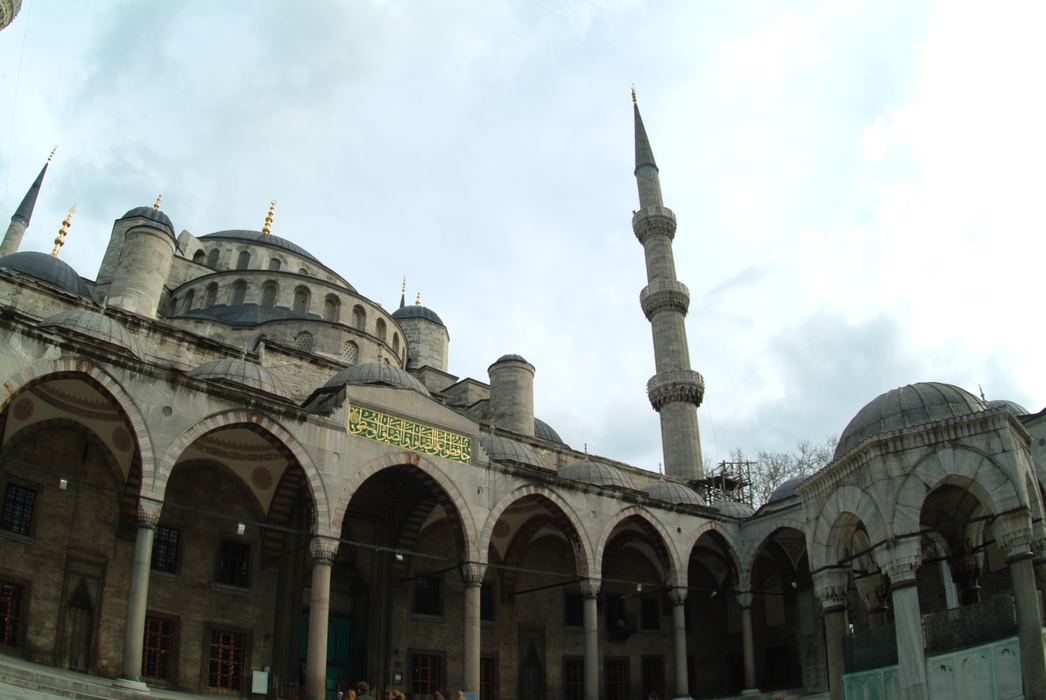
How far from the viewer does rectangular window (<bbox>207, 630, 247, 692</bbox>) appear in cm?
1329

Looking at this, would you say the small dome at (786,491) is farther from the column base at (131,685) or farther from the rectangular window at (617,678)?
the column base at (131,685)

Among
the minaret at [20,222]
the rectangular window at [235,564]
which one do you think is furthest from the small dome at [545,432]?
the minaret at [20,222]

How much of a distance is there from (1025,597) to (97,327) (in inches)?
494

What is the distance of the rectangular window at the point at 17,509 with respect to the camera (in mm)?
11867

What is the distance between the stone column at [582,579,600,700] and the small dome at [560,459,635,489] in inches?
102

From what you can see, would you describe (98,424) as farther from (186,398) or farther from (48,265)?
(48,265)

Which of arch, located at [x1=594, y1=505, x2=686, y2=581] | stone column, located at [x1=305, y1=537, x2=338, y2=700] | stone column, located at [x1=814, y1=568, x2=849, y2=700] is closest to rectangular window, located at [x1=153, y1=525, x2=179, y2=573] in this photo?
stone column, located at [x1=305, y1=537, x2=338, y2=700]

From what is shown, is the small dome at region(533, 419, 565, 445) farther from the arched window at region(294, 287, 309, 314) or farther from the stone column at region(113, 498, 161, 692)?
the stone column at region(113, 498, 161, 692)

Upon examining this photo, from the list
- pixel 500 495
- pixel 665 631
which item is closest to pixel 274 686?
pixel 500 495

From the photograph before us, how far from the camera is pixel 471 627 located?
1352 cm

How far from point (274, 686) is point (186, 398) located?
547 centimetres

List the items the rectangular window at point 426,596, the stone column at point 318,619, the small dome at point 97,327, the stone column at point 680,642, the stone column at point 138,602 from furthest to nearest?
the stone column at point 680,642 < the rectangular window at point 426,596 < the small dome at point 97,327 < the stone column at point 318,619 < the stone column at point 138,602

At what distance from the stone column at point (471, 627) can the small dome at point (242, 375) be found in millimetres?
4400

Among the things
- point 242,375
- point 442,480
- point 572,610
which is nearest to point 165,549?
point 242,375
